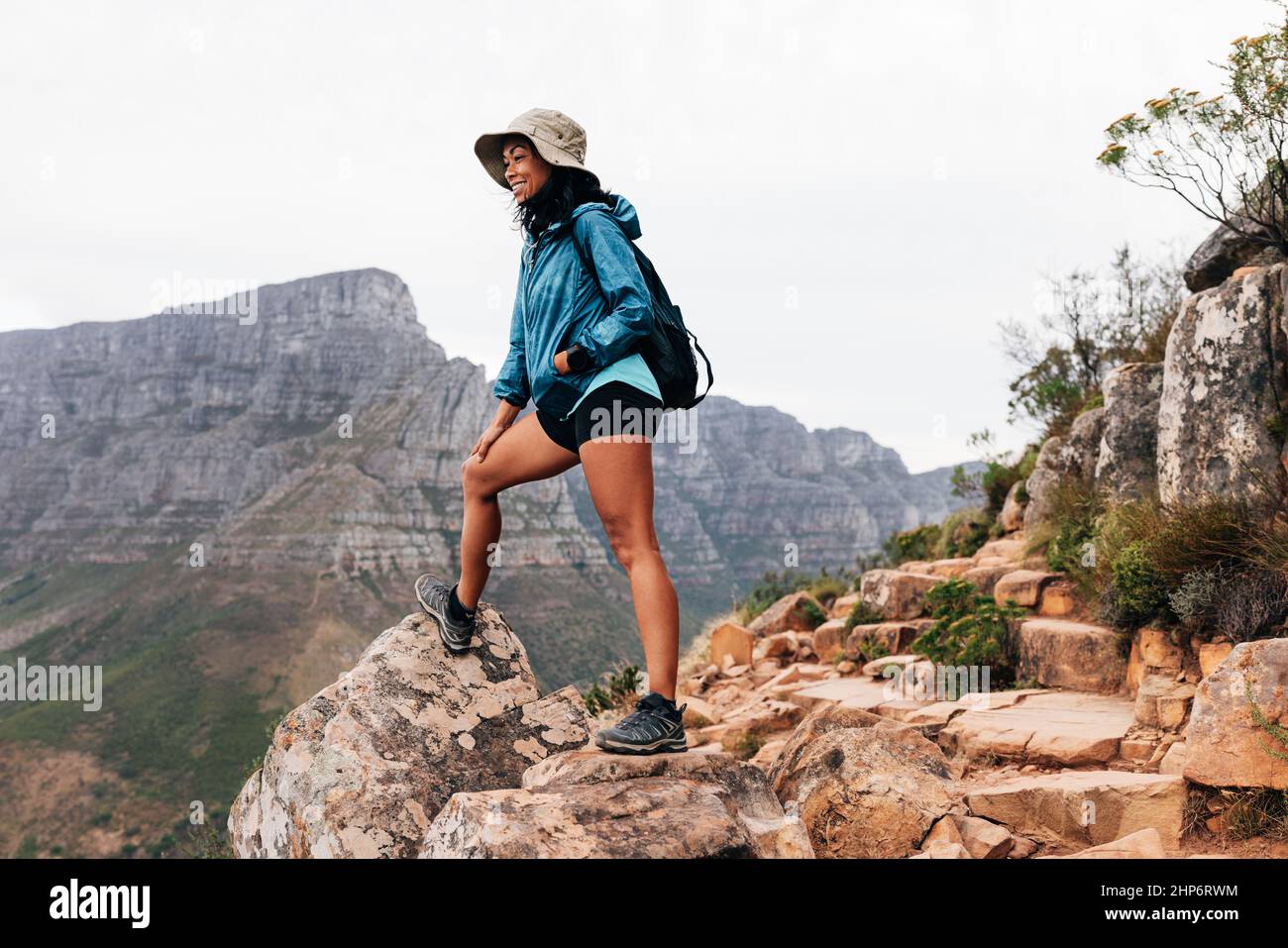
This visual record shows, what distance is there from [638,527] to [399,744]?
1.46 m

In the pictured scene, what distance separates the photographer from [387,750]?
390cm

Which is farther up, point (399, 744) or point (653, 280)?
point (653, 280)

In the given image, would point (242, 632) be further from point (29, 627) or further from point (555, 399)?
point (555, 399)

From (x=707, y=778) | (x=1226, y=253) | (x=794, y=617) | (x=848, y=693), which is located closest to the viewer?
(x=707, y=778)

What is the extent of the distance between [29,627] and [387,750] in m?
112

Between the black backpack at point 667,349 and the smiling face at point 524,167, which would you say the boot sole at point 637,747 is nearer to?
the black backpack at point 667,349

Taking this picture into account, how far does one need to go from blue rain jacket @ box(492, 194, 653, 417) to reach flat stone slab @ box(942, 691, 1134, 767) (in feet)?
11.5

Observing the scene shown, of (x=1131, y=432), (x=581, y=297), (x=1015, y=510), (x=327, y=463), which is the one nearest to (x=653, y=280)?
(x=581, y=297)

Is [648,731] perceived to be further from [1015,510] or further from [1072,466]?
[1015,510]

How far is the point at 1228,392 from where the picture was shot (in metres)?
7.09

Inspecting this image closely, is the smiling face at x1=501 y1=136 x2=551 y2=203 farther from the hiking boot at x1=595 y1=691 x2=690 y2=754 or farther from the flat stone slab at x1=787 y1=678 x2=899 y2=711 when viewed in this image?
the flat stone slab at x1=787 y1=678 x2=899 y2=711

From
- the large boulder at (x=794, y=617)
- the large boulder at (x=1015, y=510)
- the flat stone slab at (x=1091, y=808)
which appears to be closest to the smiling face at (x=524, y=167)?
the flat stone slab at (x=1091, y=808)

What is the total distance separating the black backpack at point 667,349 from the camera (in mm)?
3469
